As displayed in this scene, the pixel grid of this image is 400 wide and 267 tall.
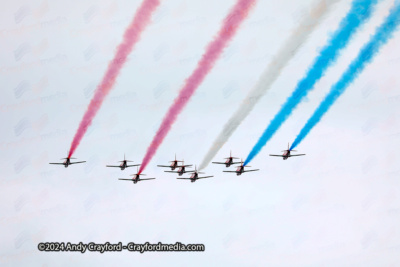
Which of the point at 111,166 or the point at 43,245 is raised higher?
the point at 111,166

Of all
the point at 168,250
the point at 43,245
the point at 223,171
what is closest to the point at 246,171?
the point at 223,171

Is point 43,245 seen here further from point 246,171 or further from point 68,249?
point 246,171

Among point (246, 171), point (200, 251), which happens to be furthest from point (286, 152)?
point (200, 251)

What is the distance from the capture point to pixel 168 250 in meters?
147

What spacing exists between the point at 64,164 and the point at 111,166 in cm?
585

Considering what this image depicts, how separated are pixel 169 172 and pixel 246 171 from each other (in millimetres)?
9040

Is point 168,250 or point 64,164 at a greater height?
point 64,164

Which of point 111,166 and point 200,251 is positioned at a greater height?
point 111,166

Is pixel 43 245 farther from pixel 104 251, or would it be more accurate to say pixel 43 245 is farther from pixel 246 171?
pixel 246 171

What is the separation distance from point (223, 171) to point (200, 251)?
359 inches

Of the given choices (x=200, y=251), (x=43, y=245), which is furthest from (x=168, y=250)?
(x=43, y=245)

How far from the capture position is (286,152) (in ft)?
477

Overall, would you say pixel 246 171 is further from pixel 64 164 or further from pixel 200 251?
pixel 64 164

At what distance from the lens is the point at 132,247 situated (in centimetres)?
14638
